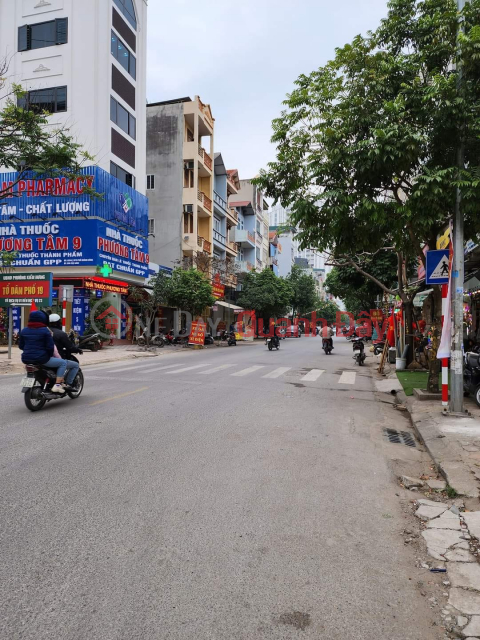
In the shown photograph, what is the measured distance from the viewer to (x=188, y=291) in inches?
1045

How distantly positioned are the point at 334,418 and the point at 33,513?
5260 millimetres

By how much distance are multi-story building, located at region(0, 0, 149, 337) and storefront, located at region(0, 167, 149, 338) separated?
2.1 inches

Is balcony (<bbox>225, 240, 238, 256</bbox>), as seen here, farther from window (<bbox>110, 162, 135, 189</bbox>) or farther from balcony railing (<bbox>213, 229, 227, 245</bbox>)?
window (<bbox>110, 162, 135, 189</bbox>)

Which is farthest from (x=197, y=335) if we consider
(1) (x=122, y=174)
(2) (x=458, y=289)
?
(2) (x=458, y=289)

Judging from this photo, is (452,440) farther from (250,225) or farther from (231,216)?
(250,225)

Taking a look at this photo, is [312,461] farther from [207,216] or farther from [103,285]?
[207,216]

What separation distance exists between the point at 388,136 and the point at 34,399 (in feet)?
24.1

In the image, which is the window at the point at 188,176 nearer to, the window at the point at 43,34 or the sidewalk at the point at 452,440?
the window at the point at 43,34

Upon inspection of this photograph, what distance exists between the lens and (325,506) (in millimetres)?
3977

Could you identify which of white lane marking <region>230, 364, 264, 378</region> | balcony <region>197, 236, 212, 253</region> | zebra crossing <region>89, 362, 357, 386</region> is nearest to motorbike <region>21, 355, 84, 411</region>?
zebra crossing <region>89, 362, 357, 386</region>

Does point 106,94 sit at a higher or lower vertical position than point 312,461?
higher

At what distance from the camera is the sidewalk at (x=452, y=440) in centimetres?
467

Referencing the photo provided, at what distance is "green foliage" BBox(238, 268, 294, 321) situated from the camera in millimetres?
45344

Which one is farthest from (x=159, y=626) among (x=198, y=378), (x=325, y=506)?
(x=198, y=378)
